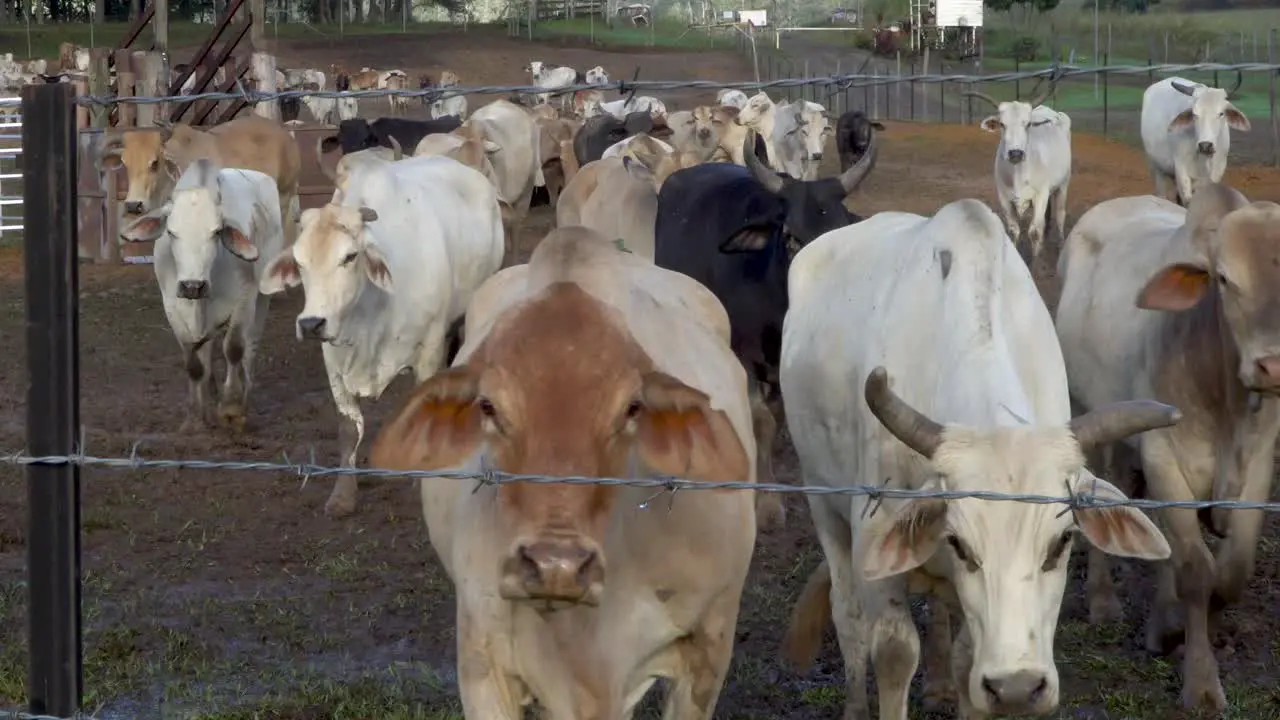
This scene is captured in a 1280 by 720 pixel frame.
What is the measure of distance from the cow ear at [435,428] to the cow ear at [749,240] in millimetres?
4865

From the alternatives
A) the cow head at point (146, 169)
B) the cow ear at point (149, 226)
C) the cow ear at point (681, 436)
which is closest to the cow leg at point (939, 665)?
the cow ear at point (681, 436)

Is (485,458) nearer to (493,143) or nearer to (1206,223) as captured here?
(1206,223)

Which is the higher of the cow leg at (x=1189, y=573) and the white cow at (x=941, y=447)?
the white cow at (x=941, y=447)

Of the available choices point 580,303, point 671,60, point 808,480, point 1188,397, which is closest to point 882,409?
point 580,303

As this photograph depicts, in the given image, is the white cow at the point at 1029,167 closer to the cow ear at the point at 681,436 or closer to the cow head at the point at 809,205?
the cow head at the point at 809,205

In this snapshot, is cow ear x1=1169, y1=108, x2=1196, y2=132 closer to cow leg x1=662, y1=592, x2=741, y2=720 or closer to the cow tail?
the cow tail

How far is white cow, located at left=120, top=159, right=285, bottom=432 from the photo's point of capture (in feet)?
31.8

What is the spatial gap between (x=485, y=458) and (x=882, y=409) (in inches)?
35.0

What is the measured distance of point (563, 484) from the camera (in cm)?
360

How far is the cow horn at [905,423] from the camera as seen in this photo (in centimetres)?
395

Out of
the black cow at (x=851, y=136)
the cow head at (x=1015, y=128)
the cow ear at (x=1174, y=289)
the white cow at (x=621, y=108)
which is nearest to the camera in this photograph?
the cow ear at (x=1174, y=289)

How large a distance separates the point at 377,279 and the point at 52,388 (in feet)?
16.6

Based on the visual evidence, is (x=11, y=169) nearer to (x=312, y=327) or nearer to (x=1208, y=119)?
(x=1208, y=119)

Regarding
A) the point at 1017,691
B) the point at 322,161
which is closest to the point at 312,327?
the point at 1017,691
